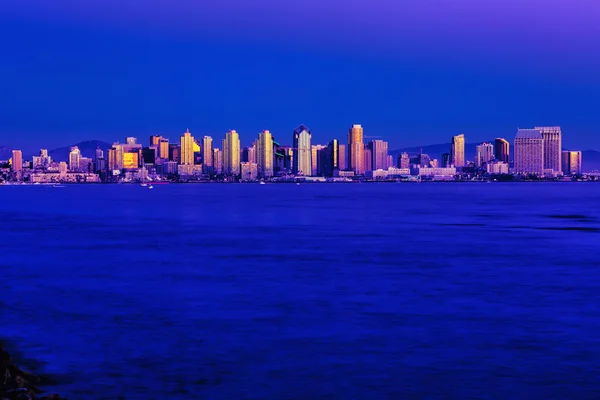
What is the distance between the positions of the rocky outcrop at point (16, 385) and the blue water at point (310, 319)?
664 mm

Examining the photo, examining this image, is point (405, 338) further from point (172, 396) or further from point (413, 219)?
point (413, 219)

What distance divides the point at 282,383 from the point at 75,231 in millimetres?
40393

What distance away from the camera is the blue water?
45.4 feet

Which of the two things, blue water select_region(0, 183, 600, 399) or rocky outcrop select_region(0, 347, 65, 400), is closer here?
rocky outcrop select_region(0, 347, 65, 400)

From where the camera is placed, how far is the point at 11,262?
33.2 m

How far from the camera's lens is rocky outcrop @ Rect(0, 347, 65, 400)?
11.6m

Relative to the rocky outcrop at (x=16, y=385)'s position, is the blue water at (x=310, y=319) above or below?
below

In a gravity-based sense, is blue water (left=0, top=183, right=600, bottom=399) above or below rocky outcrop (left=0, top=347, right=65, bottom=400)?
below

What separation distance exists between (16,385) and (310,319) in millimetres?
8275

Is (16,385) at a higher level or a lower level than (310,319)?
higher

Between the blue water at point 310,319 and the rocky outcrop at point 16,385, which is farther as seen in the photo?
the blue water at point 310,319

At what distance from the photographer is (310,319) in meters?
19.2

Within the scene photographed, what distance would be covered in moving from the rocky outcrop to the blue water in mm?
664

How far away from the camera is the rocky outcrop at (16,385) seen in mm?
11617
